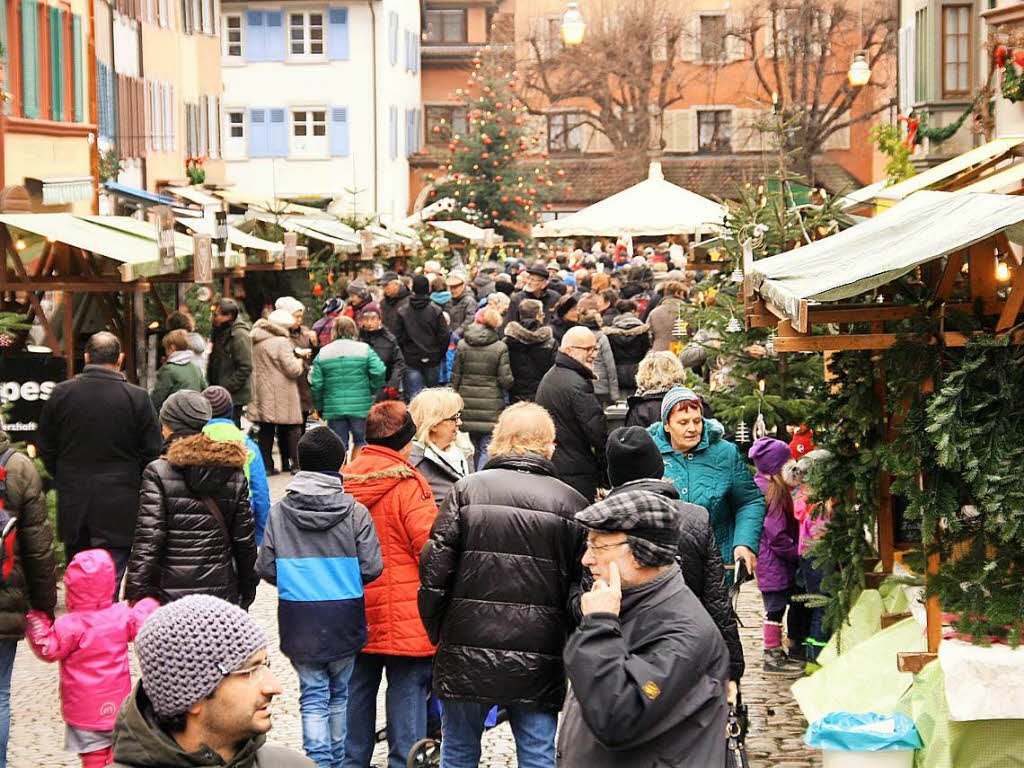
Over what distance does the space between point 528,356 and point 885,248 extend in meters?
8.22

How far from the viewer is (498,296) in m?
18.4

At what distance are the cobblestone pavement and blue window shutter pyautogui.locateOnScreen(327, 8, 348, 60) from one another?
150ft

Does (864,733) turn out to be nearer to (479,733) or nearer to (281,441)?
(479,733)

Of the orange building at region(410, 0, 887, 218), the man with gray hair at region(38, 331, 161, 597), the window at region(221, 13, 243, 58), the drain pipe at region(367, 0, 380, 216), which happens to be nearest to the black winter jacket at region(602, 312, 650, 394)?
the man with gray hair at region(38, 331, 161, 597)

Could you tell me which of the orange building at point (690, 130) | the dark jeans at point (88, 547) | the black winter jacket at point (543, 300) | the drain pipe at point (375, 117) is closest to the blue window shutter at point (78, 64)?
the black winter jacket at point (543, 300)

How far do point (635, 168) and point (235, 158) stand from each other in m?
13.4

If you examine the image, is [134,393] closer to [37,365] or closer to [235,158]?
[37,365]

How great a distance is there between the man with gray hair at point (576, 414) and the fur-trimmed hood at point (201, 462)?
3644mm

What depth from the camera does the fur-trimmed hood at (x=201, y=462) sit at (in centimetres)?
782

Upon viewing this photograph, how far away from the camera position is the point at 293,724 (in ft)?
29.5

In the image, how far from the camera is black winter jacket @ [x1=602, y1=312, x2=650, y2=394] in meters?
16.6

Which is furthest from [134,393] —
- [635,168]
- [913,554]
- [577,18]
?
[635,168]

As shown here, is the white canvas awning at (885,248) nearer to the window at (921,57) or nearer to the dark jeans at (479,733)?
the dark jeans at (479,733)

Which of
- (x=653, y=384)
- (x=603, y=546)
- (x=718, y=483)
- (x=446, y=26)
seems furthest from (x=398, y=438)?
(x=446, y=26)
